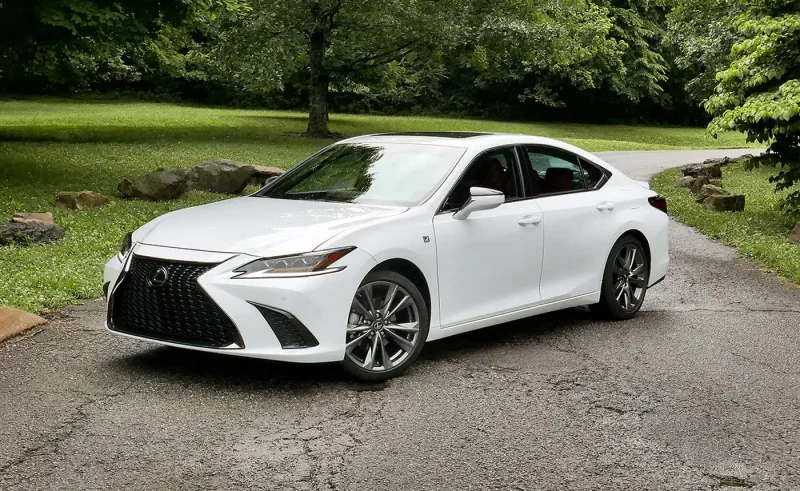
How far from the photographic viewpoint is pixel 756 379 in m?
6.94

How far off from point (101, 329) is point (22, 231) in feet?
14.7

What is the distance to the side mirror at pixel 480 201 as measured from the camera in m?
7.06

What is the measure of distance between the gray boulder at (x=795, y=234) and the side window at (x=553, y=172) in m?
7.03

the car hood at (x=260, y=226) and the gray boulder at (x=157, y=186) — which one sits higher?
the car hood at (x=260, y=226)

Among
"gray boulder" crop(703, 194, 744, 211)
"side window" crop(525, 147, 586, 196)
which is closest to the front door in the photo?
"side window" crop(525, 147, 586, 196)

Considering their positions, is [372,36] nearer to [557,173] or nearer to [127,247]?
[557,173]

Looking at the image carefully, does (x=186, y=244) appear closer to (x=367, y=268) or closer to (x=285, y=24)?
(x=367, y=268)

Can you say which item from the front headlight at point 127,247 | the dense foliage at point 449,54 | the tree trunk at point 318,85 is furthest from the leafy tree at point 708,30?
the front headlight at point 127,247

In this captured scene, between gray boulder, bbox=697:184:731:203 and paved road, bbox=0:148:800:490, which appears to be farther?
gray boulder, bbox=697:184:731:203

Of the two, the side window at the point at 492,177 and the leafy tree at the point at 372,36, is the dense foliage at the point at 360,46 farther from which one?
the side window at the point at 492,177

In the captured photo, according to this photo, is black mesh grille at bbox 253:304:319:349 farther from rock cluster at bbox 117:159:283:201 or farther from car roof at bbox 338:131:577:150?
rock cluster at bbox 117:159:283:201

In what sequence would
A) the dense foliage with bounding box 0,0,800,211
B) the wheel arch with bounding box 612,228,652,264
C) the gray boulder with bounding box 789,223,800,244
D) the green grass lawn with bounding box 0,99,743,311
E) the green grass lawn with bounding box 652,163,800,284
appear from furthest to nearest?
the dense foliage with bounding box 0,0,800,211 < the gray boulder with bounding box 789,223,800,244 < the green grass lawn with bounding box 652,163,800,284 < the green grass lawn with bounding box 0,99,743,311 < the wheel arch with bounding box 612,228,652,264

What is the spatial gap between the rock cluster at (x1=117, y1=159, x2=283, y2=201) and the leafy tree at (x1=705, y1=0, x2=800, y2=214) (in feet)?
24.3

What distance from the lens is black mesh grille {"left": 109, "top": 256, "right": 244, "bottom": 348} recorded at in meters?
6.14
